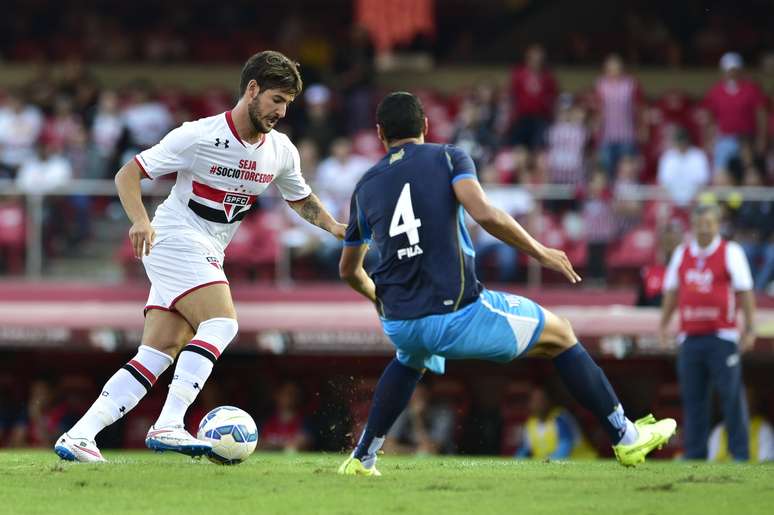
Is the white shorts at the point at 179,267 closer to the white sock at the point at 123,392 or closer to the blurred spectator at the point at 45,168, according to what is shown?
the white sock at the point at 123,392

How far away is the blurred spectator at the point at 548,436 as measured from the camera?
1454cm

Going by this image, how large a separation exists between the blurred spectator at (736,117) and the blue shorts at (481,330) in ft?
32.7

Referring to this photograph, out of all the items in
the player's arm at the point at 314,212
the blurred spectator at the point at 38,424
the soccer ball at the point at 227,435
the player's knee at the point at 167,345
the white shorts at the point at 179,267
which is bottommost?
the blurred spectator at the point at 38,424

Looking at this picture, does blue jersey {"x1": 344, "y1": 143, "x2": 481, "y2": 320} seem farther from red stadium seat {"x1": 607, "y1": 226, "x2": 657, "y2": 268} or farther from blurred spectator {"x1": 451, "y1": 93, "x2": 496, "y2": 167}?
blurred spectator {"x1": 451, "y1": 93, "x2": 496, "y2": 167}

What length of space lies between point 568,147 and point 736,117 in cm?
206

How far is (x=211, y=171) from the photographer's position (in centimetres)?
744

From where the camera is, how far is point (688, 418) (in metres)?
11.4

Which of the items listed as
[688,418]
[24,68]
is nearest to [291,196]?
[688,418]

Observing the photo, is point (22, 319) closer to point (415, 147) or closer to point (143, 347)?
point (143, 347)

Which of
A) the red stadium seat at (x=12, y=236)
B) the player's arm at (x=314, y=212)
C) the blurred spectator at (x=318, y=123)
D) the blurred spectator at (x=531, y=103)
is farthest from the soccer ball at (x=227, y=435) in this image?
the blurred spectator at (x=531, y=103)

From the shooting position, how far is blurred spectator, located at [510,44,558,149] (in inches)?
671

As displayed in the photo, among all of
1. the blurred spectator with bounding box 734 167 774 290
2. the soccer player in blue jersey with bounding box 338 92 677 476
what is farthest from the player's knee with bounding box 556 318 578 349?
the blurred spectator with bounding box 734 167 774 290

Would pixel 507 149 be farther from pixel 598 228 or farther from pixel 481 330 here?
pixel 481 330

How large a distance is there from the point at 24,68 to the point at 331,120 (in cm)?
648
